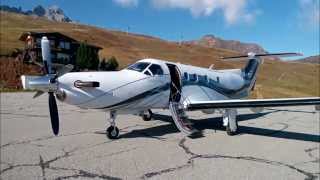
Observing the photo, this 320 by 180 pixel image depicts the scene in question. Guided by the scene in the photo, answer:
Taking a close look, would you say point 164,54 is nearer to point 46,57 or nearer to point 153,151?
point 46,57

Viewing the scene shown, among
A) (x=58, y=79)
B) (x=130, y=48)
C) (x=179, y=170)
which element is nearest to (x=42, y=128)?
(x=58, y=79)

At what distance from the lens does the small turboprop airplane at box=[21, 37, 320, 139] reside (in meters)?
11.0

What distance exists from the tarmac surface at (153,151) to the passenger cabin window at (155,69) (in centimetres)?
213

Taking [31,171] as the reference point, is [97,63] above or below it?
above

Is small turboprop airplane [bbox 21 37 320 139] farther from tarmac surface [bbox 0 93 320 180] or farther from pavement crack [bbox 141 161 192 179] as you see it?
pavement crack [bbox 141 161 192 179]

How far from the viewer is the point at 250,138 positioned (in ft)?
42.4

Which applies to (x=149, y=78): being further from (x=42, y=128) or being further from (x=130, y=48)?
(x=130, y=48)

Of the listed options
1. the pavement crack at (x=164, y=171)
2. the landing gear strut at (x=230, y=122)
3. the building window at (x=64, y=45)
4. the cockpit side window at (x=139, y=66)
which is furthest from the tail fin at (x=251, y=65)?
the building window at (x=64, y=45)

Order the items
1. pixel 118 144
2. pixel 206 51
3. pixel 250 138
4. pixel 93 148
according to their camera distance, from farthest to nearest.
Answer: pixel 206 51
pixel 250 138
pixel 118 144
pixel 93 148

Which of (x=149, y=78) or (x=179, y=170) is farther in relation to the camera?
(x=149, y=78)

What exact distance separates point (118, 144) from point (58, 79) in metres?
2.54

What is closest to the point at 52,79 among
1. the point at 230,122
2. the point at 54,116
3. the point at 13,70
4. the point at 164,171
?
the point at 54,116

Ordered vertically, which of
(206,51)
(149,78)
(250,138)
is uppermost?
(206,51)

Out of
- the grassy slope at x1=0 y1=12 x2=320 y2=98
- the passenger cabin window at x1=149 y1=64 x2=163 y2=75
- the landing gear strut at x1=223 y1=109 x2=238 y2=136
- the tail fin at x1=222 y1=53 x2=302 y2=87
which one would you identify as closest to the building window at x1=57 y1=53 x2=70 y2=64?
the grassy slope at x1=0 y1=12 x2=320 y2=98
